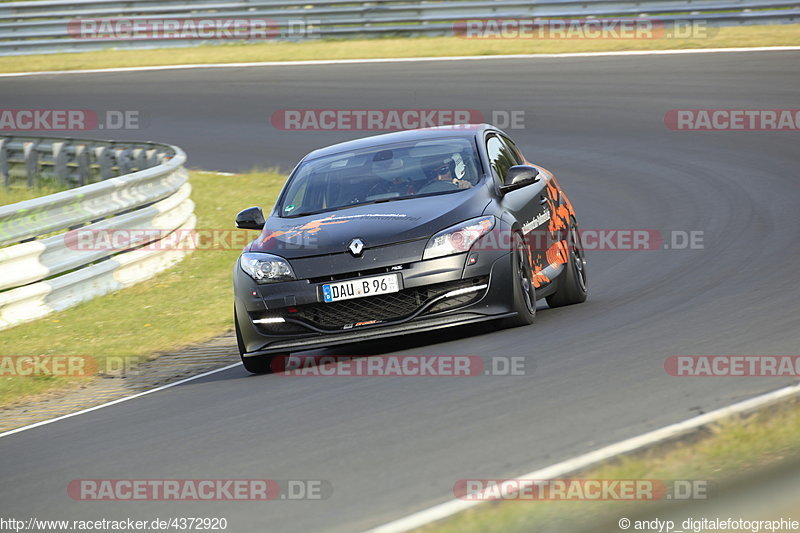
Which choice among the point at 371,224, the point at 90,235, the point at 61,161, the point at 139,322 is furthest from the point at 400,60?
the point at 371,224

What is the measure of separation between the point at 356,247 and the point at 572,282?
91.2 inches

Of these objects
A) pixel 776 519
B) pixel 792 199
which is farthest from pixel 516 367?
pixel 792 199

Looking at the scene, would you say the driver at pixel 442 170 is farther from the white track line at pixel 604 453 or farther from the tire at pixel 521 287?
the white track line at pixel 604 453

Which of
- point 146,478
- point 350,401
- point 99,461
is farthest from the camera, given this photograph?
point 350,401

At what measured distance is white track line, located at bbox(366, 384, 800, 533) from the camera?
419 cm

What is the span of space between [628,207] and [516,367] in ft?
25.0

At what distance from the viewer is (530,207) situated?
8570 millimetres

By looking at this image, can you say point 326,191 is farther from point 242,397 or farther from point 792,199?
point 792,199

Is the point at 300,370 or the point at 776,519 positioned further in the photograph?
the point at 300,370

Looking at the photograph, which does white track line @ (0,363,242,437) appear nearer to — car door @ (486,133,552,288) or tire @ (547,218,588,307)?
car door @ (486,133,552,288)

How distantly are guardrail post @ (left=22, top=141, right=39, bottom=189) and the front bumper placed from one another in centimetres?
1157

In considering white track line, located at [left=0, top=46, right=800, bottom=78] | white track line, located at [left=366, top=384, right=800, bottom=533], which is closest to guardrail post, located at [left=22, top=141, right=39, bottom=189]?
white track line, located at [left=0, top=46, right=800, bottom=78]

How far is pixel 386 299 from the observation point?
735 centimetres

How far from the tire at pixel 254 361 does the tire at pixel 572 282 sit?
2.32 metres
